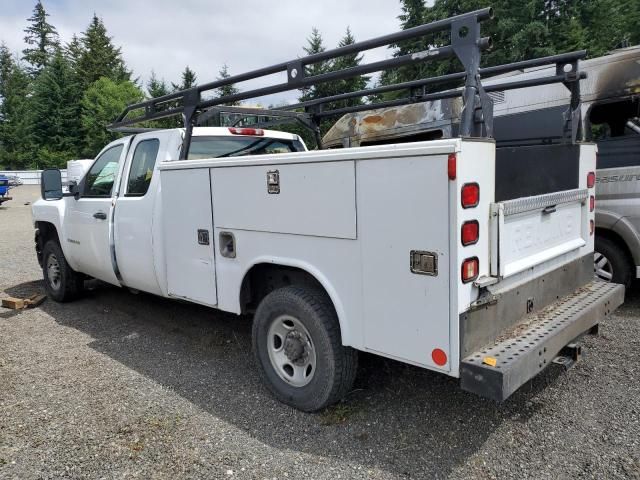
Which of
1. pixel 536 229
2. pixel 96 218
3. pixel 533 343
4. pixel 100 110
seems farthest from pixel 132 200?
pixel 100 110

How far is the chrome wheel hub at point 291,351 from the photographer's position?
3.48 meters

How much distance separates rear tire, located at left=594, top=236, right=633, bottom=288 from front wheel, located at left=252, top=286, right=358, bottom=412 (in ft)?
12.0

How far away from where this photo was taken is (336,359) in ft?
10.7

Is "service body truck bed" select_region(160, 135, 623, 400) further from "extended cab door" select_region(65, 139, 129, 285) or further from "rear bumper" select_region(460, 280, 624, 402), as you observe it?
"extended cab door" select_region(65, 139, 129, 285)

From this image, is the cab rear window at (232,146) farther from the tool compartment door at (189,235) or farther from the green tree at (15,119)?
the green tree at (15,119)

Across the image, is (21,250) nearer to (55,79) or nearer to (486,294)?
(486,294)

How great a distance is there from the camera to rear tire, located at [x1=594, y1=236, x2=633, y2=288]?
5.58 metres

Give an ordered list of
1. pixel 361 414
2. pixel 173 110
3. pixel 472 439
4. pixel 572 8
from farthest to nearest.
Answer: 1. pixel 572 8
2. pixel 173 110
3. pixel 361 414
4. pixel 472 439

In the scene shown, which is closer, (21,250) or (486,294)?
(486,294)

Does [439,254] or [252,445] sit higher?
[439,254]

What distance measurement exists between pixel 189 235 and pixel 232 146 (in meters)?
1.26

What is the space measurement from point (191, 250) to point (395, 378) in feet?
6.38

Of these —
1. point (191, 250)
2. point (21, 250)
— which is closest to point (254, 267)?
point (191, 250)

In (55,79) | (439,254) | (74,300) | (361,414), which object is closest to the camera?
(439,254)
